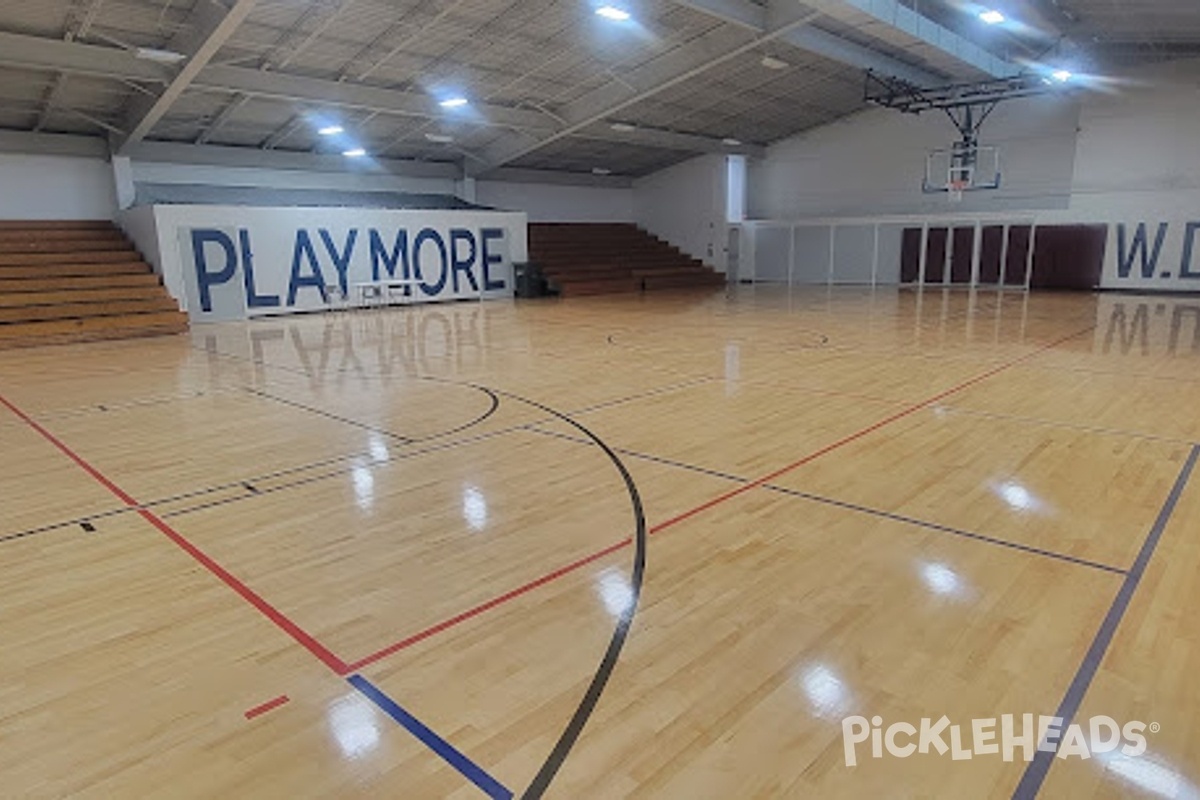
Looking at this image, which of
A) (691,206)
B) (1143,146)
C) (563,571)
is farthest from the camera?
(691,206)

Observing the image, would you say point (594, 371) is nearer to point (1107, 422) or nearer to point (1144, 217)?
point (1107, 422)

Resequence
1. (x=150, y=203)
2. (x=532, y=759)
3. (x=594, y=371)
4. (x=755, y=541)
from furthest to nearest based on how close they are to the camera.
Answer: (x=150, y=203), (x=594, y=371), (x=755, y=541), (x=532, y=759)

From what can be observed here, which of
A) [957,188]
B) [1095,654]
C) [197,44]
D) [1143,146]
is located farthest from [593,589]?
[1143,146]

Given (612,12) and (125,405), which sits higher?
(612,12)

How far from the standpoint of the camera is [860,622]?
2.74 meters

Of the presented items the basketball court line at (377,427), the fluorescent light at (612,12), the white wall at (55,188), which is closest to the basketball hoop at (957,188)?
the fluorescent light at (612,12)

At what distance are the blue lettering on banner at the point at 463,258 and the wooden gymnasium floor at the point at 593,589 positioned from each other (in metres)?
11.8

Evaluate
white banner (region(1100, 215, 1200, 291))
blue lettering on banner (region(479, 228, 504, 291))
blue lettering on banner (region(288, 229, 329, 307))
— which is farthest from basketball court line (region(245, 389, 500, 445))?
white banner (region(1100, 215, 1200, 291))

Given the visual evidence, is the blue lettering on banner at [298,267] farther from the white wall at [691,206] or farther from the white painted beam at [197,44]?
the white wall at [691,206]

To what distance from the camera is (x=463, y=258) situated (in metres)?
18.4

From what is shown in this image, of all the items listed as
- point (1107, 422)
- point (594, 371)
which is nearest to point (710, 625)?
point (1107, 422)

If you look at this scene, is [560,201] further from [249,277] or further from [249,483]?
[249,483]

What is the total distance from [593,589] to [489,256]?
1671 cm

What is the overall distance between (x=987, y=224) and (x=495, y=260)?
502 inches
